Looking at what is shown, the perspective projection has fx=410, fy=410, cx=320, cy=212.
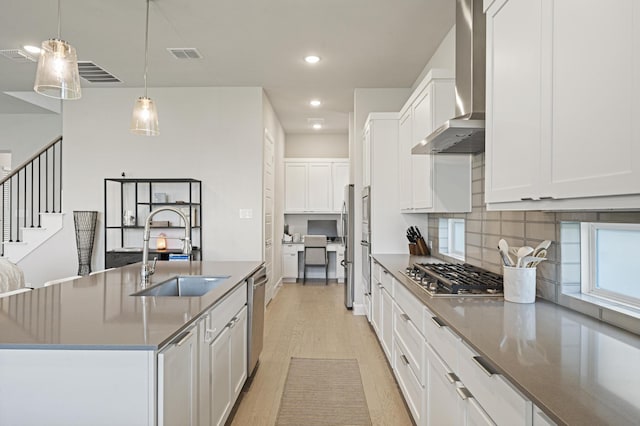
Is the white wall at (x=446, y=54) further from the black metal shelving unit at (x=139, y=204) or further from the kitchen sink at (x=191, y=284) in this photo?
the black metal shelving unit at (x=139, y=204)

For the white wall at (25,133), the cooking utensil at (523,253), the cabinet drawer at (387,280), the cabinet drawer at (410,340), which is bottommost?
the cabinet drawer at (410,340)

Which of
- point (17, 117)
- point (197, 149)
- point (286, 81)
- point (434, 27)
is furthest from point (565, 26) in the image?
point (17, 117)

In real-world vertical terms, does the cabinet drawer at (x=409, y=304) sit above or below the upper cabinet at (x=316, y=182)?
below

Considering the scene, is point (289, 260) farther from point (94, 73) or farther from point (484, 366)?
point (484, 366)

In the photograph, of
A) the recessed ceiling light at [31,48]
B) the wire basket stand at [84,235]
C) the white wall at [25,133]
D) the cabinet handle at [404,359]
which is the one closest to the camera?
the cabinet handle at [404,359]

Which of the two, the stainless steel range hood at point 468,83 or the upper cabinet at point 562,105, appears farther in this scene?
the stainless steel range hood at point 468,83

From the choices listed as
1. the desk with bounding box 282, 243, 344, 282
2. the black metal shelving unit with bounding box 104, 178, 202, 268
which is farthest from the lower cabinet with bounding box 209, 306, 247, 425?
the desk with bounding box 282, 243, 344, 282

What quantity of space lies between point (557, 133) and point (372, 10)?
2.36 metres

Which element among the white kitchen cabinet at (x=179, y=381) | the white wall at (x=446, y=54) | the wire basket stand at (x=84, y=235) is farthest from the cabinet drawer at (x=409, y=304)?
the wire basket stand at (x=84, y=235)

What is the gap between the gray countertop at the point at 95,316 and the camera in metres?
1.35

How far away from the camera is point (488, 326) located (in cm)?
156

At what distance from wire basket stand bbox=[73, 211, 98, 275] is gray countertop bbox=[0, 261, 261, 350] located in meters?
3.04

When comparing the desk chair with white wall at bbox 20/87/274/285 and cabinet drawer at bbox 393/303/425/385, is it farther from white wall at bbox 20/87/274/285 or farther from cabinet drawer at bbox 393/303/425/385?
cabinet drawer at bbox 393/303/425/385

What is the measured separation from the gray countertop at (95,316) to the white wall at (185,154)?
2.79 metres
